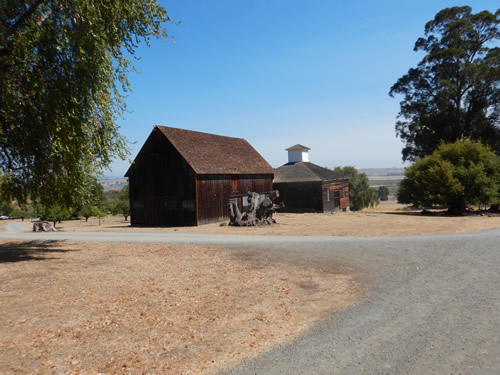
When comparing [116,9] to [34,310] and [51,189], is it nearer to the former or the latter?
[51,189]

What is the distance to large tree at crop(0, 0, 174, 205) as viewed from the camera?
39.3 ft

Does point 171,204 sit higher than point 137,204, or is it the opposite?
point 137,204

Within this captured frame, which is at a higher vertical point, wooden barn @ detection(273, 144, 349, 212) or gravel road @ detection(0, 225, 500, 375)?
wooden barn @ detection(273, 144, 349, 212)

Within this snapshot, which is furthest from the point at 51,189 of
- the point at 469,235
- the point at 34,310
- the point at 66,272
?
the point at 469,235

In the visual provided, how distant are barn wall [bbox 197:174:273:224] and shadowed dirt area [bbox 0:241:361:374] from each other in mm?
14884

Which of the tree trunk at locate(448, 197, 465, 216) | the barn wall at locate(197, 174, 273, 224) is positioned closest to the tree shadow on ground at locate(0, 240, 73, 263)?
the barn wall at locate(197, 174, 273, 224)

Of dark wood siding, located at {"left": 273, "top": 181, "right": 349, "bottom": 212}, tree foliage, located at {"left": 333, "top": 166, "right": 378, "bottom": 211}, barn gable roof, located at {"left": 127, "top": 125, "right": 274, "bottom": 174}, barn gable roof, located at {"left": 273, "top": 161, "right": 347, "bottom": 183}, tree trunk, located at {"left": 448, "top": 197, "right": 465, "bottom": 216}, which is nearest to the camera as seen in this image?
barn gable roof, located at {"left": 127, "top": 125, "right": 274, "bottom": 174}

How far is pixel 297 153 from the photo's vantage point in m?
44.8

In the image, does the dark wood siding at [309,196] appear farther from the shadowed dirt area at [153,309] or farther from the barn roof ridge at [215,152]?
the shadowed dirt area at [153,309]

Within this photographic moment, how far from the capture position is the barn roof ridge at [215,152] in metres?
29.4

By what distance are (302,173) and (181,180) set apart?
17.4 meters

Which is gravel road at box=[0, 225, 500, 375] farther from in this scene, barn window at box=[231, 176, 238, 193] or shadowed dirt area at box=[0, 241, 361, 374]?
barn window at box=[231, 176, 238, 193]

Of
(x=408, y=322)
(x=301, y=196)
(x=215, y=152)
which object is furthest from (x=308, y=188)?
(x=408, y=322)

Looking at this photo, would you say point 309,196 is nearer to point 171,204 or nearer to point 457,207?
point 457,207
